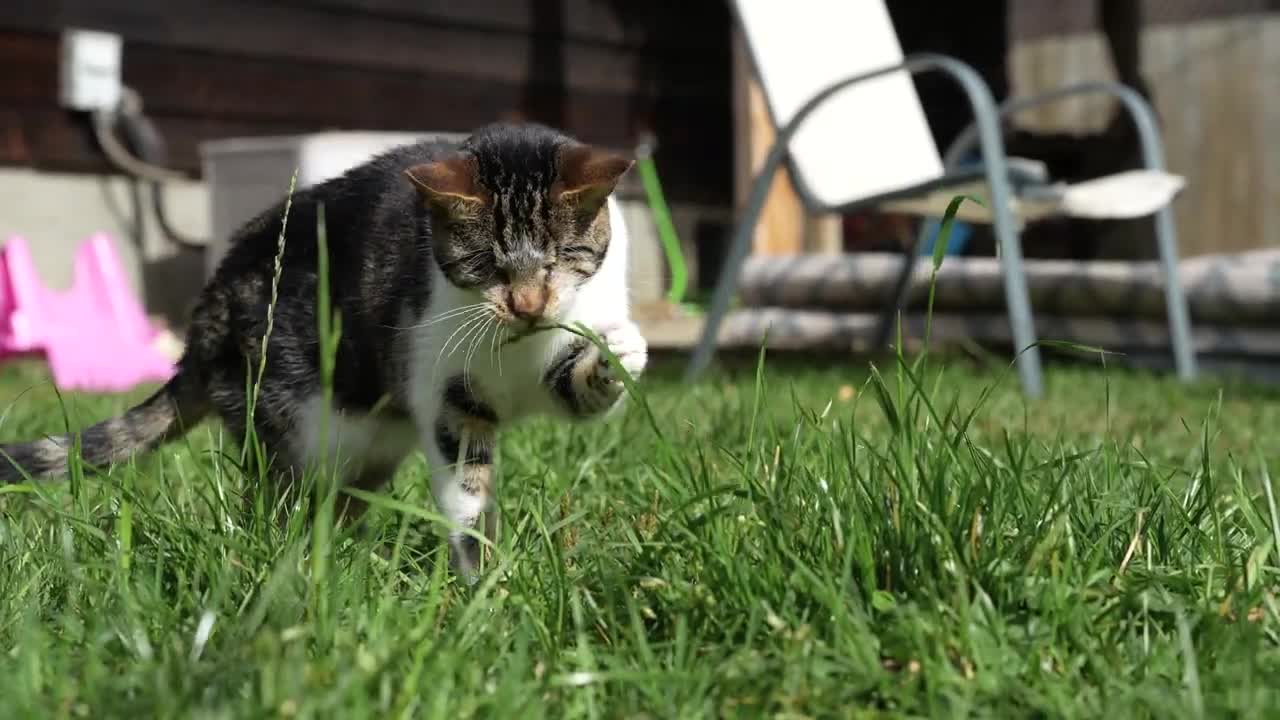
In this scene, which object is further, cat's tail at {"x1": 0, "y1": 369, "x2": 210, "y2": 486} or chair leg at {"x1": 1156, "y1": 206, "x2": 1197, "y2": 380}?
chair leg at {"x1": 1156, "y1": 206, "x2": 1197, "y2": 380}

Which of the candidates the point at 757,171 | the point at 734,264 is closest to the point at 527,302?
the point at 734,264

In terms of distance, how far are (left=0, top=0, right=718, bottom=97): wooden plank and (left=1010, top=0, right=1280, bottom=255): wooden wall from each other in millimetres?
2727

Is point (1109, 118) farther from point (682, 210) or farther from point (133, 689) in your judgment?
point (133, 689)

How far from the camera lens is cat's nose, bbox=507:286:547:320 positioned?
1.87 m

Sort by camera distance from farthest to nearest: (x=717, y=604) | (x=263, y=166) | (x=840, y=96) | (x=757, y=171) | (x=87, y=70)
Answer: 1. (x=757, y=171)
2. (x=87, y=70)
3. (x=263, y=166)
4. (x=840, y=96)
5. (x=717, y=604)

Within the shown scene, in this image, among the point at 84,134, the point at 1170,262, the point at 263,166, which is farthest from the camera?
the point at 84,134

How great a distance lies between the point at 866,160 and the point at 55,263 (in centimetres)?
363

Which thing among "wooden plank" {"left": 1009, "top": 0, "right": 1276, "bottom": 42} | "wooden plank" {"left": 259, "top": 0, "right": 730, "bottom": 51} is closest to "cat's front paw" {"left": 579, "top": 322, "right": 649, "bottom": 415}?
"wooden plank" {"left": 259, "top": 0, "right": 730, "bottom": 51}

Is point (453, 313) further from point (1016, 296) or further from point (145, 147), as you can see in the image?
point (145, 147)

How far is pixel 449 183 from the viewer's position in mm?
1849

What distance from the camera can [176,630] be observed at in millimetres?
1264

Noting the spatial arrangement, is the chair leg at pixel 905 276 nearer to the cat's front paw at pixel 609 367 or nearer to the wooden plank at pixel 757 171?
the wooden plank at pixel 757 171

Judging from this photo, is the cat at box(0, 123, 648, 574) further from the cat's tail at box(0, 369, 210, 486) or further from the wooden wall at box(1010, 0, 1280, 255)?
the wooden wall at box(1010, 0, 1280, 255)

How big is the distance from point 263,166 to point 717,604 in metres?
4.31
